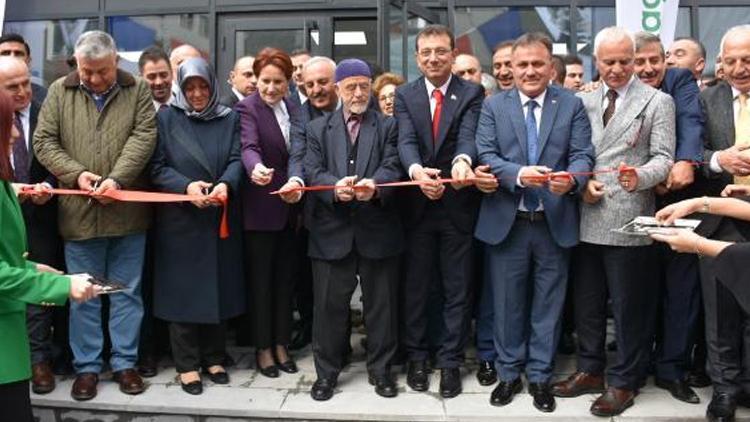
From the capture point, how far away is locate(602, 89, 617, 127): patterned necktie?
4.10 m

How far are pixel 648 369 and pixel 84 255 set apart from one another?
368 centimetres

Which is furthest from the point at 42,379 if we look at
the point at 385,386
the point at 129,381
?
the point at 385,386

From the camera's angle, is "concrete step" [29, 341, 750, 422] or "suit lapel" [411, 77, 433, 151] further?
"suit lapel" [411, 77, 433, 151]

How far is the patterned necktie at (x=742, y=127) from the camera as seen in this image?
4.05 metres

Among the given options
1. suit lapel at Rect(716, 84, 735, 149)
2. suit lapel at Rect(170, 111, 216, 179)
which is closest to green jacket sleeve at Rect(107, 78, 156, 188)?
suit lapel at Rect(170, 111, 216, 179)

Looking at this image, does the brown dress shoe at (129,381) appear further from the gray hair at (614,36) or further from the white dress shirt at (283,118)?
the gray hair at (614,36)

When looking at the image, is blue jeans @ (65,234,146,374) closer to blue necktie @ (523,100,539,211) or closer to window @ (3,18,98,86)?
blue necktie @ (523,100,539,211)

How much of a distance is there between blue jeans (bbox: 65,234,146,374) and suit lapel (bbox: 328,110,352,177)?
1348mm

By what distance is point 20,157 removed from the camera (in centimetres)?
432

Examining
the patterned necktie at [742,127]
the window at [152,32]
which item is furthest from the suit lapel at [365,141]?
the window at [152,32]

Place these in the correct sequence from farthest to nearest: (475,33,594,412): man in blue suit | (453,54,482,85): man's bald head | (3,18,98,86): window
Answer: (3,18,98,86): window → (453,54,482,85): man's bald head → (475,33,594,412): man in blue suit

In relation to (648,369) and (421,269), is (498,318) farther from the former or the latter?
(648,369)

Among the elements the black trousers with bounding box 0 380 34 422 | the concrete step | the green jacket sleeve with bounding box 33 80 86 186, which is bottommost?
the concrete step

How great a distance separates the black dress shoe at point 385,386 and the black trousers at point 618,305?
45.6 inches
